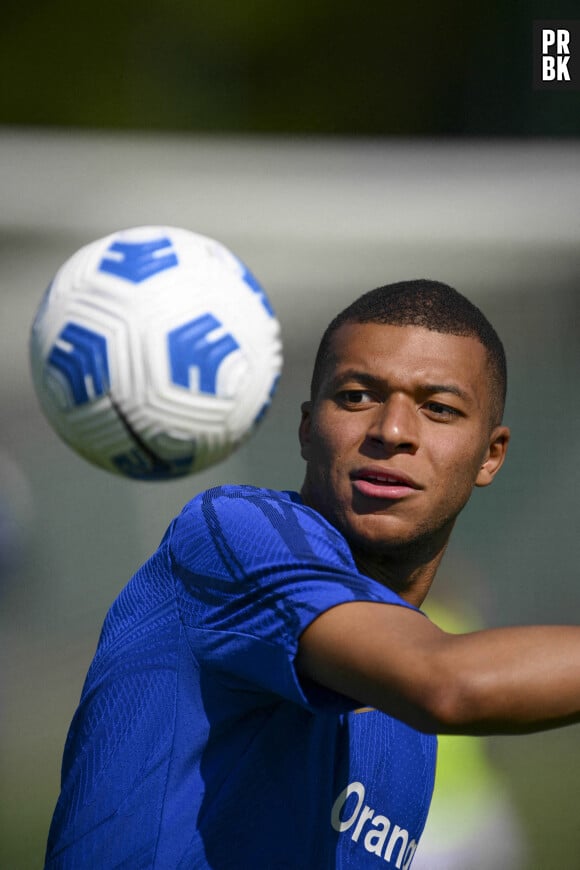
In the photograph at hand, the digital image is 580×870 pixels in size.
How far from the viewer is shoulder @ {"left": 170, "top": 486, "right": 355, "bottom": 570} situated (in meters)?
1.69

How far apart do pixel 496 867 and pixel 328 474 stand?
333 cm

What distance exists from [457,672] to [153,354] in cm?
72

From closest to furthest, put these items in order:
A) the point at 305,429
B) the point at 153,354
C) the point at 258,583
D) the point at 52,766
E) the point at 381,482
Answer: the point at 258,583 < the point at 153,354 < the point at 381,482 < the point at 305,429 < the point at 52,766

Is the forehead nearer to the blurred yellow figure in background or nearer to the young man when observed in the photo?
the young man

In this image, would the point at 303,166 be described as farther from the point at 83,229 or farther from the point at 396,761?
the point at 396,761

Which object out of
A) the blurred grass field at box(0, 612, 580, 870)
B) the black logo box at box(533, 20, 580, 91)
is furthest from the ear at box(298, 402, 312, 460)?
the black logo box at box(533, 20, 580, 91)

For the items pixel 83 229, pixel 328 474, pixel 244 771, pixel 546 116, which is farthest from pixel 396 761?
pixel 546 116

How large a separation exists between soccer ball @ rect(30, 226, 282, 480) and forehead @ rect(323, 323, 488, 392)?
0.30 metres

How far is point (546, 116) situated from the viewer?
5625 mm

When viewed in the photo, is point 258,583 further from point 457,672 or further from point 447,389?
point 447,389

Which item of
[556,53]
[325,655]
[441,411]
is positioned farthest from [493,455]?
[556,53]

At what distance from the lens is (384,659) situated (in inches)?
58.4

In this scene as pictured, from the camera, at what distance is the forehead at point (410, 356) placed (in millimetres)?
2135

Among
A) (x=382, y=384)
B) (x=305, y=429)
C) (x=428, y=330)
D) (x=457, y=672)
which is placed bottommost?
(x=457, y=672)
